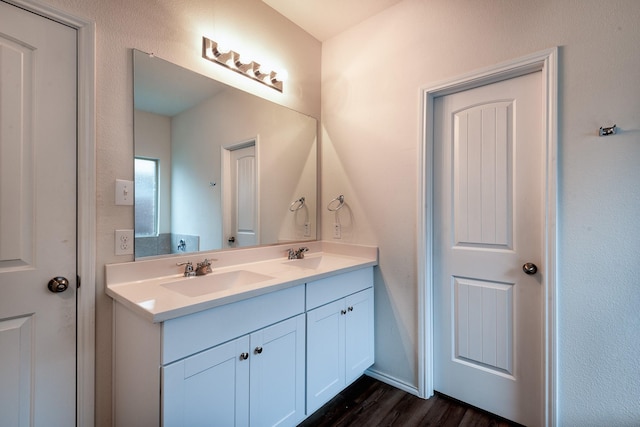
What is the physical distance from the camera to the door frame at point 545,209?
1.44 m

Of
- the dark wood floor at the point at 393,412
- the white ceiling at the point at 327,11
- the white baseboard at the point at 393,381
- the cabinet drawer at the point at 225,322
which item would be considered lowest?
the dark wood floor at the point at 393,412

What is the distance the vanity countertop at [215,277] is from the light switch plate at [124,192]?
0.29 metres

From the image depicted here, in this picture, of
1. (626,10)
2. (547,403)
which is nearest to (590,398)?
(547,403)

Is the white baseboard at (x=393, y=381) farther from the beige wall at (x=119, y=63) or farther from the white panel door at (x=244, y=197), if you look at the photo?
the beige wall at (x=119, y=63)

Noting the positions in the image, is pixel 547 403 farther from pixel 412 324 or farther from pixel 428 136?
pixel 428 136

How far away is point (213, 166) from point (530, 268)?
1855 millimetres

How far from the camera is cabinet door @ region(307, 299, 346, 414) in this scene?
1.59m

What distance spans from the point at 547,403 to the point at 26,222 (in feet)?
8.05

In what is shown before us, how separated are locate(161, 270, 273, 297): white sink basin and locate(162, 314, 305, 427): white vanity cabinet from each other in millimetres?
339

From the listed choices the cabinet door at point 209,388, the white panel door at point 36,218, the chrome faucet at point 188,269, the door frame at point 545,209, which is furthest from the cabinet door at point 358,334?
the white panel door at point 36,218

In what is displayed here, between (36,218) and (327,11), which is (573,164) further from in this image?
(36,218)

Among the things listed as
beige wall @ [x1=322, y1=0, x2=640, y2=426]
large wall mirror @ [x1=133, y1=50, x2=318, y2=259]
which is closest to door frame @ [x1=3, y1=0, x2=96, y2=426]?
large wall mirror @ [x1=133, y1=50, x2=318, y2=259]

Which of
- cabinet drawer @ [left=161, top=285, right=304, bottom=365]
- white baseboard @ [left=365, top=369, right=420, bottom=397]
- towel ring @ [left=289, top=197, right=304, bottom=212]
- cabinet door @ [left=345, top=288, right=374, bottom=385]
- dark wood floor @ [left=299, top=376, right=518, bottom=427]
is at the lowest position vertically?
dark wood floor @ [left=299, top=376, right=518, bottom=427]

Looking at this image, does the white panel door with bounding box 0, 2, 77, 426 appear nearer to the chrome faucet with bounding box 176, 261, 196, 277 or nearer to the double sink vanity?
the double sink vanity
